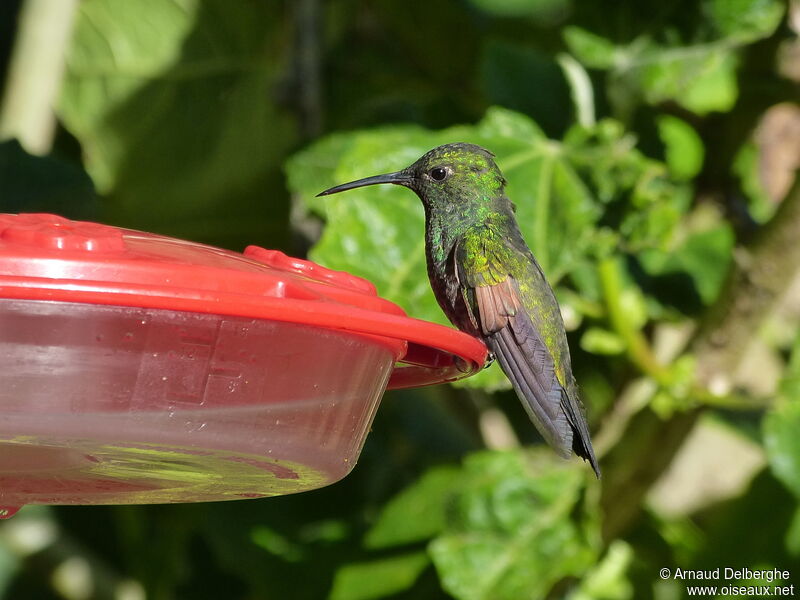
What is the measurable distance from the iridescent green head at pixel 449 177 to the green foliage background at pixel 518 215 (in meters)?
0.20

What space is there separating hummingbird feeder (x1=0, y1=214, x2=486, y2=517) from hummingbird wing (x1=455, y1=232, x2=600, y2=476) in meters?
0.45

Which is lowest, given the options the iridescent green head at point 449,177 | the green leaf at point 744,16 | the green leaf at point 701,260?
the green leaf at point 701,260

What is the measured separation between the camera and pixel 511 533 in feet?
8.27

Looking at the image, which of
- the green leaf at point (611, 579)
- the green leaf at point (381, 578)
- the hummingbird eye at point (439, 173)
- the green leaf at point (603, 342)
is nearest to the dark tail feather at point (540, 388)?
the hummingbird eye at point (439, 173)

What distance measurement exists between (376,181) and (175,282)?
0.88 metres

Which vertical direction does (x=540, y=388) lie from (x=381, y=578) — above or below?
above

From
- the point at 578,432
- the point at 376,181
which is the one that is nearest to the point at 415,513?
the point at 578,432

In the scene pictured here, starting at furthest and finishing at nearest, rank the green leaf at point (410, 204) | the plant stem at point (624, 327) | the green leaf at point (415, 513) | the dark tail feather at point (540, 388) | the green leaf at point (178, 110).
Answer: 1. the green leaf at point (178, 110)
2. the green leaf at point (415, 513)
3. the plant stem at point (624, 327)
4. the green leaf at point (410, 204)
5. the dark tail feather at point (540, 388)

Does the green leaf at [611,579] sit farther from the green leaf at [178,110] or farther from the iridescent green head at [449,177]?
the green leaf at [178,110]

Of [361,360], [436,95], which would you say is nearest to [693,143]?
[436,95]

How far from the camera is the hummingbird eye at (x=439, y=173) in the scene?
2.00 m

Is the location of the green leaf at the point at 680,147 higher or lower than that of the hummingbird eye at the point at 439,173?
lower

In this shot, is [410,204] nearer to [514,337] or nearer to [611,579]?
[514,337]

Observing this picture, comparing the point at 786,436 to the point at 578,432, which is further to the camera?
the point at 786,436
